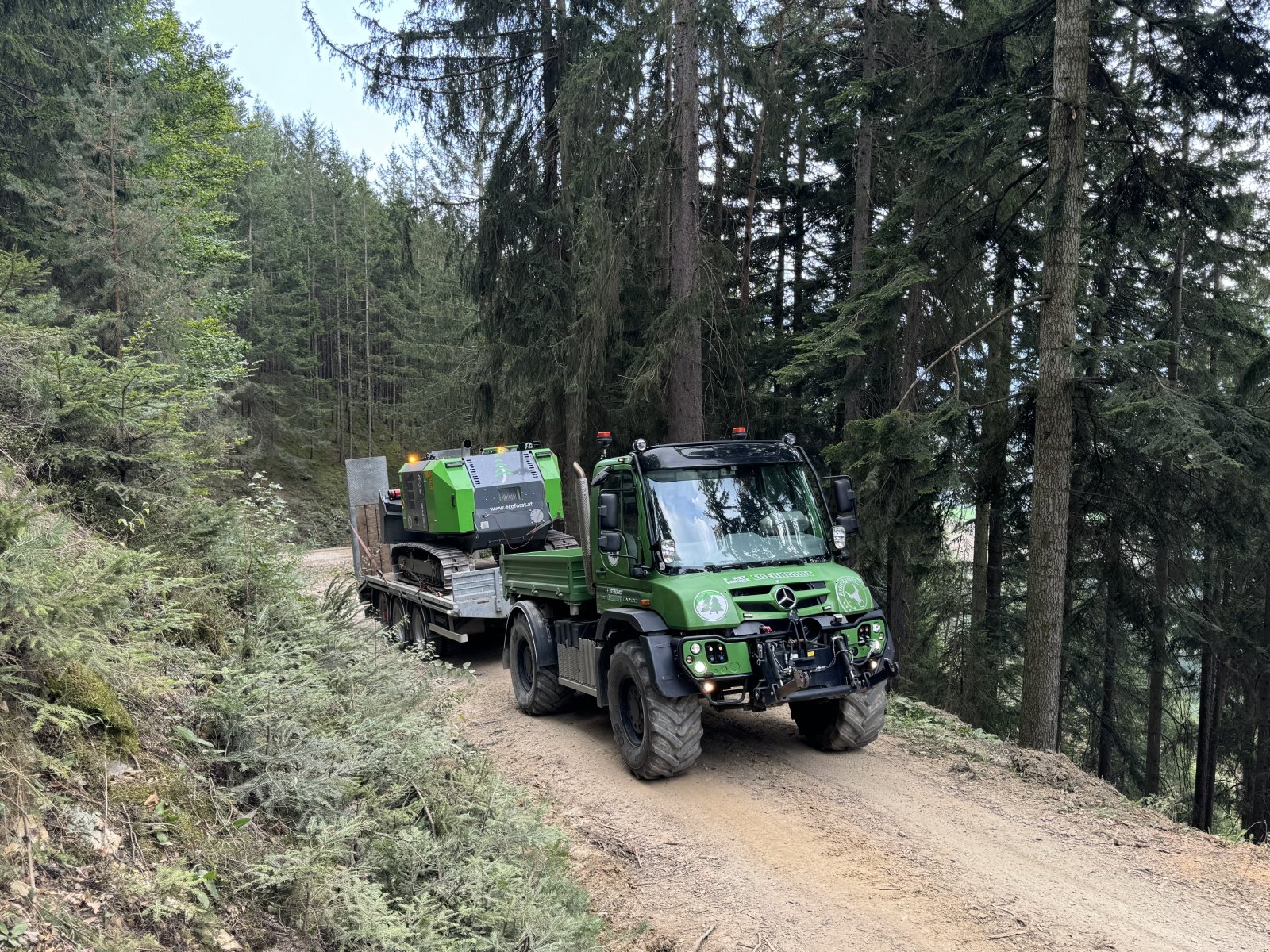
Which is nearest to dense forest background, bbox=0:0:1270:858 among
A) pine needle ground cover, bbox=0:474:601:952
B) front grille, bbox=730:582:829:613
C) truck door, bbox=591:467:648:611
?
pine needle ground cover, bbox=0:474:601:952

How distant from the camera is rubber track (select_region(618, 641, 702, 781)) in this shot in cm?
703

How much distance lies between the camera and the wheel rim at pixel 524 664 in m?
9.86

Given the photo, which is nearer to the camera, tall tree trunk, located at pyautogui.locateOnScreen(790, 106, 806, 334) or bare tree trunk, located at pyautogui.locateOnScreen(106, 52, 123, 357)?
bare tree trunk, located at pyautogui.locateOnScreen(106, 52, 123, 357)

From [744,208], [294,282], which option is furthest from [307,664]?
[294,282]

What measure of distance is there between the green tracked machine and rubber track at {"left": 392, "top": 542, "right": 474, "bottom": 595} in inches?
0.5

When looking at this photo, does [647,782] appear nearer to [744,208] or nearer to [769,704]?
[769,704]

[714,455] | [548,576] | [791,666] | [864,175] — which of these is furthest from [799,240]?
[791,666]

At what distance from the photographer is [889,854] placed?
5.74m

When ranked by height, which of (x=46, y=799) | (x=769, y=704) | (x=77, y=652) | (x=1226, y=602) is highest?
(x=77, y=652)

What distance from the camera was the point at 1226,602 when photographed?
18250 millimetres

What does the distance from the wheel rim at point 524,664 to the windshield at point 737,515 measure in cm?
308

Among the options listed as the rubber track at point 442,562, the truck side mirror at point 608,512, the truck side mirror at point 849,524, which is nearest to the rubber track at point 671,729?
the truck side mirror at point 608,512

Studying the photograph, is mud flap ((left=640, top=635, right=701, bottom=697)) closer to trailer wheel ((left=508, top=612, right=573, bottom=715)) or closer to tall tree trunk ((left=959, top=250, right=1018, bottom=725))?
trailer wheel ((left=508, top=612, right=573, bottom=715))

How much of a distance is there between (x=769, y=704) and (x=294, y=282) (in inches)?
1663
